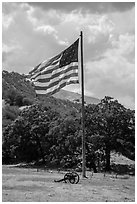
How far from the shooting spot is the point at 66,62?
61.9 feet

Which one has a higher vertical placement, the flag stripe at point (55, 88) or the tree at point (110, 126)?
the flag stripe at point (55, 88)

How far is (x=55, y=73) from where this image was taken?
18.4 metres

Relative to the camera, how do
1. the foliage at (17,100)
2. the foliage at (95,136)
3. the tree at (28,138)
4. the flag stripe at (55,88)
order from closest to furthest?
1. the flag stripe at (55,88)
2. the foliage at (95,136)
3. the tree at (28,138)
4. the foliage at (17,100)

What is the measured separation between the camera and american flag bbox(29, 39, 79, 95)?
18.0 meters

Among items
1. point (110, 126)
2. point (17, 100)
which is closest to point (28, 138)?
point (110, 126)

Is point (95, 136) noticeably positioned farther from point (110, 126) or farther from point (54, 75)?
point (54, 75)

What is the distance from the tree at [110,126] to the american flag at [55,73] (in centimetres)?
1587

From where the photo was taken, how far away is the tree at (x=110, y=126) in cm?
3444

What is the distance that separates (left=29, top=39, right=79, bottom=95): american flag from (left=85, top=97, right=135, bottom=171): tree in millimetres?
15866

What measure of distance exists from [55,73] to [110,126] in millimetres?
17708

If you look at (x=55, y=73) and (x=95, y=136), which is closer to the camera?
(x=55, y=73)

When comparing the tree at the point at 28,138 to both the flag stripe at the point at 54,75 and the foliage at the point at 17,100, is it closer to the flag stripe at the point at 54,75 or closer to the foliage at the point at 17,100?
the flag stripe at the point at 54,75

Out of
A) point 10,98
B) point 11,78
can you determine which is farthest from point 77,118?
point 11,78

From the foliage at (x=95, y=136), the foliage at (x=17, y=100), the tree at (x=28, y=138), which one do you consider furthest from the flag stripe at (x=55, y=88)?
the foliage at (x=17, y=100)
